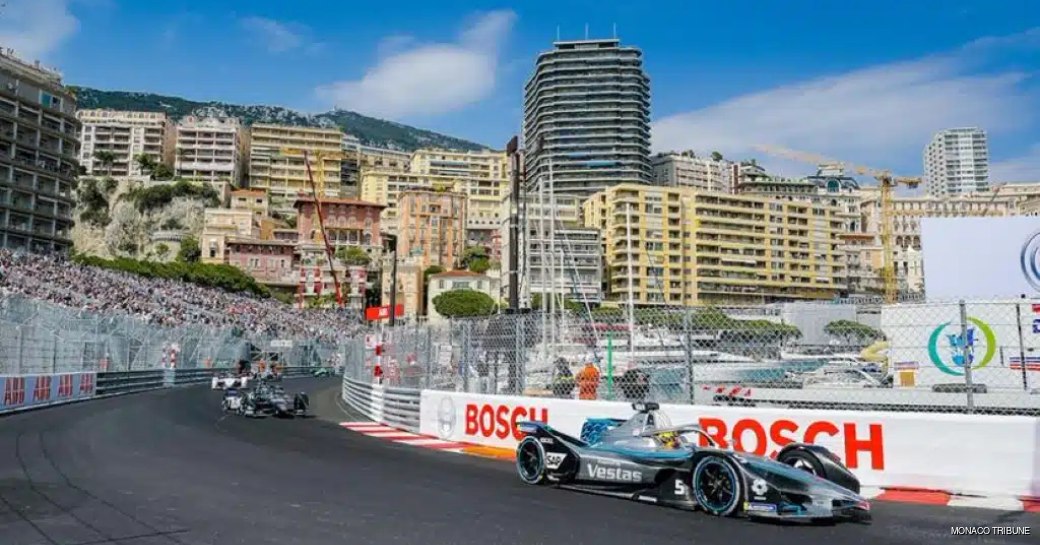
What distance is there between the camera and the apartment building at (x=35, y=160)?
3110 inches

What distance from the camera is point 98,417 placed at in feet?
64.5

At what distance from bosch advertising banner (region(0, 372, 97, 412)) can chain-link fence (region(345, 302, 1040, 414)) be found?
36.0 ft

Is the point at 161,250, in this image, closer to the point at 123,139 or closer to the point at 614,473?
the point at 123,139

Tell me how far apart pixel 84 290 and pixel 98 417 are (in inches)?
1599

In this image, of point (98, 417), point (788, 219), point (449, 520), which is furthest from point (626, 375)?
point (788, 219)

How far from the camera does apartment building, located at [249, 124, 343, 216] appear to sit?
17662cm

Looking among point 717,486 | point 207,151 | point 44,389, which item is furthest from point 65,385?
point 207,151

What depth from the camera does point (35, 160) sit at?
82938mm

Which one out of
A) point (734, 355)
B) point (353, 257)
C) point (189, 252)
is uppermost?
point (189, 252)

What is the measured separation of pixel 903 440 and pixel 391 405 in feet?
40.6

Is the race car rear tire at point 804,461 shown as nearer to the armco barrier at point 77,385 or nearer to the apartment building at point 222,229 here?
the armco barrier at point 77,385

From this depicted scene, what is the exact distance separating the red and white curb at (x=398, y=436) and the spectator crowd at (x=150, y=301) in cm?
2576

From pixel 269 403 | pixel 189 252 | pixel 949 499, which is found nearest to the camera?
pixel 949 499

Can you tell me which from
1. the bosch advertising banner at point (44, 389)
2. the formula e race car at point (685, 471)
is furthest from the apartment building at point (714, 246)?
the formula e race car at point (685, 471)
